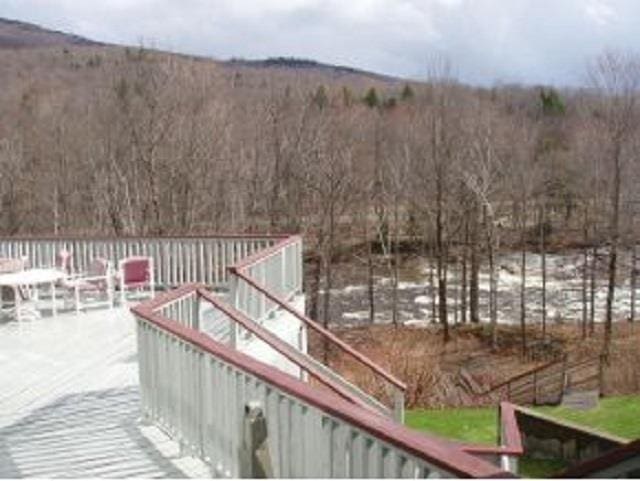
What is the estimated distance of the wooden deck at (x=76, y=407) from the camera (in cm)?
740

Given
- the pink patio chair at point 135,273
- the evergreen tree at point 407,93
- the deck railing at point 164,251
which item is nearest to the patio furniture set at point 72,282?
the pink patio chair at point 135,273

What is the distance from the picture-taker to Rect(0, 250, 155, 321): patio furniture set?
607 inches

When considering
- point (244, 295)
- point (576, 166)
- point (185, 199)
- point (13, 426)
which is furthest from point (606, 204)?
point (13, 426)

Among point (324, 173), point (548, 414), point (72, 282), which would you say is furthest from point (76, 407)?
point (324, 173)

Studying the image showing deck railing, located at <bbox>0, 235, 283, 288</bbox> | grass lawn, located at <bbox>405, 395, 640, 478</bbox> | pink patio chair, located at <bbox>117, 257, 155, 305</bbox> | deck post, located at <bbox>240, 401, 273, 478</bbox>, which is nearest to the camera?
deck post, located at <bbox>240, 401, 273, 478</bbox>

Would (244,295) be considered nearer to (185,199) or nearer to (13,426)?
(13,426)

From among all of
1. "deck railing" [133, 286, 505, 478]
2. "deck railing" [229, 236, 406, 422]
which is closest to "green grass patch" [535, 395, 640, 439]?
"deck railing" [229, 236, 406, 422]

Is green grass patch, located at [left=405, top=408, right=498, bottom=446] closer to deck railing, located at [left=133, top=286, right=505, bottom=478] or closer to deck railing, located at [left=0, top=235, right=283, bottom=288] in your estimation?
deck railing, located at [left=0, top=235, right=283, bottom=288]

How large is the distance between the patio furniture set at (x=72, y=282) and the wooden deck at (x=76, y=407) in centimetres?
68

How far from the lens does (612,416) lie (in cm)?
2141

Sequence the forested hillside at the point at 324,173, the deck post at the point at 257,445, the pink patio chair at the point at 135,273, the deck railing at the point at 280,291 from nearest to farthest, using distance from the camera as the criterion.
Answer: the deck post at the point at 257,445 → the deck railing at the point at 280,291 → the pink patio chair at the point at 135,273 → the forested hillside at the point at 324,173

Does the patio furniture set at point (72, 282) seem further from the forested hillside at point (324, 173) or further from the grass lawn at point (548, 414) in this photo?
the forested hillside at point (324, 173)

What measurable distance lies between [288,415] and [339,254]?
61.5 m

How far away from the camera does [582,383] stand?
3259cm
